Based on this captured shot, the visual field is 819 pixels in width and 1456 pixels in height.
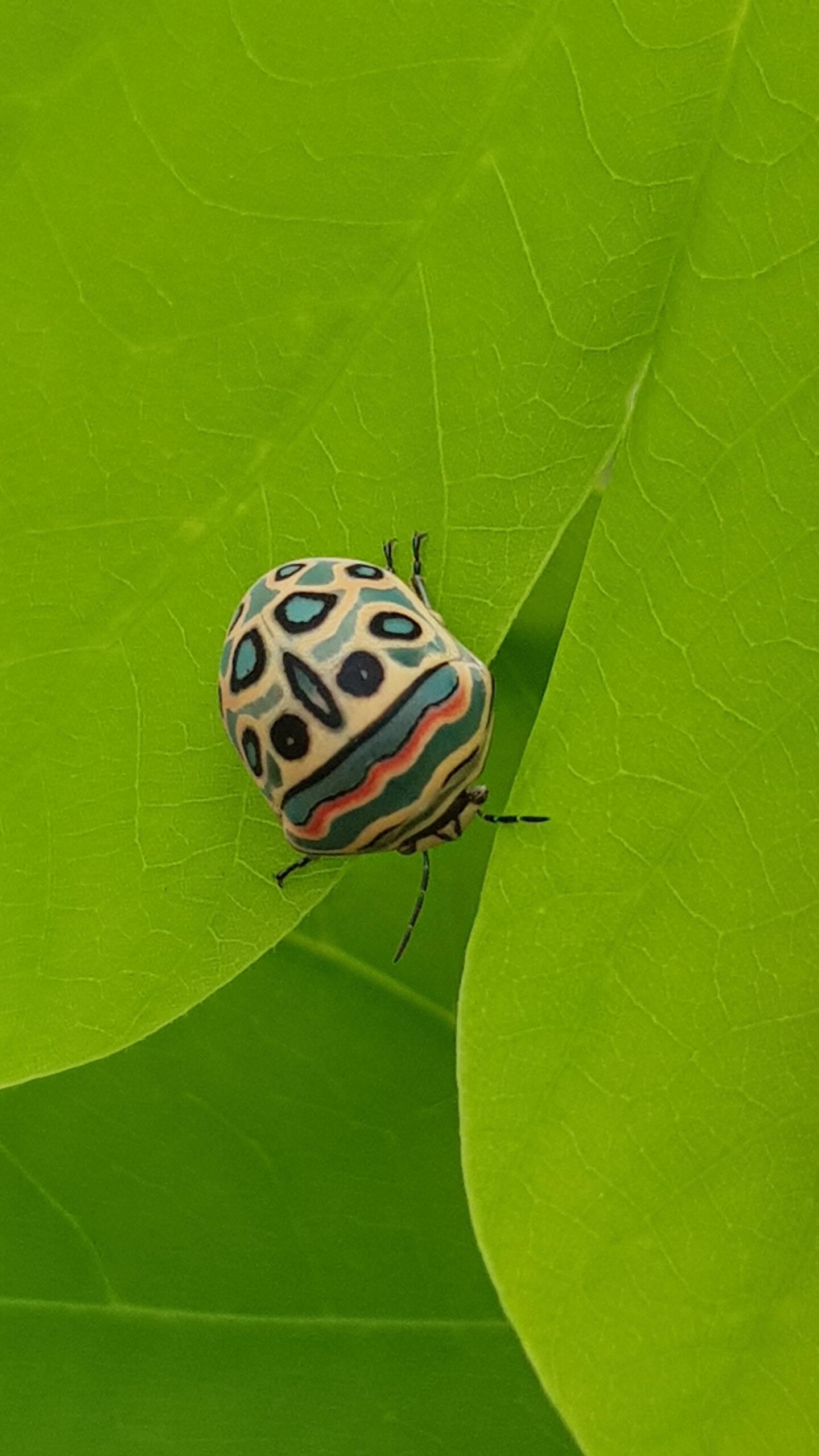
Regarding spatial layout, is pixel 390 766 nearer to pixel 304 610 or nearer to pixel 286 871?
pixel 304 610

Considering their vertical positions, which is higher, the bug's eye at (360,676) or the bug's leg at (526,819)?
the bug's leg at (526,819)

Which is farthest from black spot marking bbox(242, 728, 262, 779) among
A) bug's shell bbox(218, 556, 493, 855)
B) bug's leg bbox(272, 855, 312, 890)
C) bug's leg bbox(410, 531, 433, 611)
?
bug's leg bbox(410, 531, 433, 611)

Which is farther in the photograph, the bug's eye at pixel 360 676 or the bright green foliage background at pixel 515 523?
the bug's eye at pixel 360 676

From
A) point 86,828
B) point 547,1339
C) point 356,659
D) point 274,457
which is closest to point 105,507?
point 274,457

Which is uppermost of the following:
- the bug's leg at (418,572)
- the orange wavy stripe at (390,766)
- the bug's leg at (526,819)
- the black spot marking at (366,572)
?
the bug's leg at (418,572)

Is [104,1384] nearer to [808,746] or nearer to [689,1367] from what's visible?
[689,1367]

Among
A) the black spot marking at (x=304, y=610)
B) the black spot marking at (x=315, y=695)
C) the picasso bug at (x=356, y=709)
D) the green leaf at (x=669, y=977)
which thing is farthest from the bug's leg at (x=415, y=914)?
the green leaf at (x=669, y=977)

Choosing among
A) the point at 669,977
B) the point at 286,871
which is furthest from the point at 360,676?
the point at 669,977

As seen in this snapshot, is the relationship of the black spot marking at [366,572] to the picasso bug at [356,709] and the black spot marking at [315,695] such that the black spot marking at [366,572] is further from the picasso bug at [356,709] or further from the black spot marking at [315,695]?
the black spot marking at [315,695]
